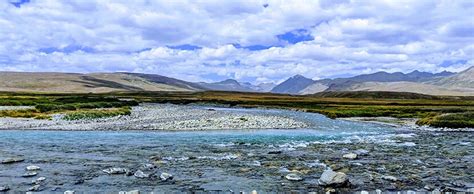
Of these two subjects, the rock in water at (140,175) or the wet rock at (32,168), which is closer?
the rock in water at (140,175)

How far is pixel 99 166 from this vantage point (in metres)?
21.9

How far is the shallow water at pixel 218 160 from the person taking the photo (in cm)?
1795

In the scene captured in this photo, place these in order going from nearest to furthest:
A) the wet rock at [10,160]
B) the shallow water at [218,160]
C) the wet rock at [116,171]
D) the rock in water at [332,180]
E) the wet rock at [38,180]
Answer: the rock in water at [332,180] → the wet rock at [38,180] → the shallow water at [218,160] → the wet rock at [116,171] → the wet rock at [10,160]

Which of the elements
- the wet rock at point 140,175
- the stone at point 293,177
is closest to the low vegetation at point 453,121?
the stone at point 293,177

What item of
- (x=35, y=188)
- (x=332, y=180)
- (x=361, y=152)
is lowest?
(x=361, y=152)

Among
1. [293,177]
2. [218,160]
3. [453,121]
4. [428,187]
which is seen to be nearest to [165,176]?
[293,177]

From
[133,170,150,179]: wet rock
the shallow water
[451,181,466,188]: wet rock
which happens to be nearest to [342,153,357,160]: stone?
the shallow water

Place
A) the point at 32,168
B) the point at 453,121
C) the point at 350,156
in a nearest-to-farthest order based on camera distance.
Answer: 1. the point at 32,168
2. the point at 350,156
3. the point at 453,121

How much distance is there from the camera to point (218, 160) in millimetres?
24188

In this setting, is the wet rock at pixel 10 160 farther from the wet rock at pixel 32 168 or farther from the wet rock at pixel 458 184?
the wet rock at pixel 458 184

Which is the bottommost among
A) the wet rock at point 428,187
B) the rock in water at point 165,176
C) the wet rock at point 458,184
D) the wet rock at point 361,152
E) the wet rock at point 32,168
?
the wet rock at point 361,152

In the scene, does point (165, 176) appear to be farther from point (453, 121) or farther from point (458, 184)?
point (453, 121)

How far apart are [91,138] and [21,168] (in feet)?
47.5

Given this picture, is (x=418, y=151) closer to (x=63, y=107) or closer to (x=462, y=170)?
(x=462, y=170)
